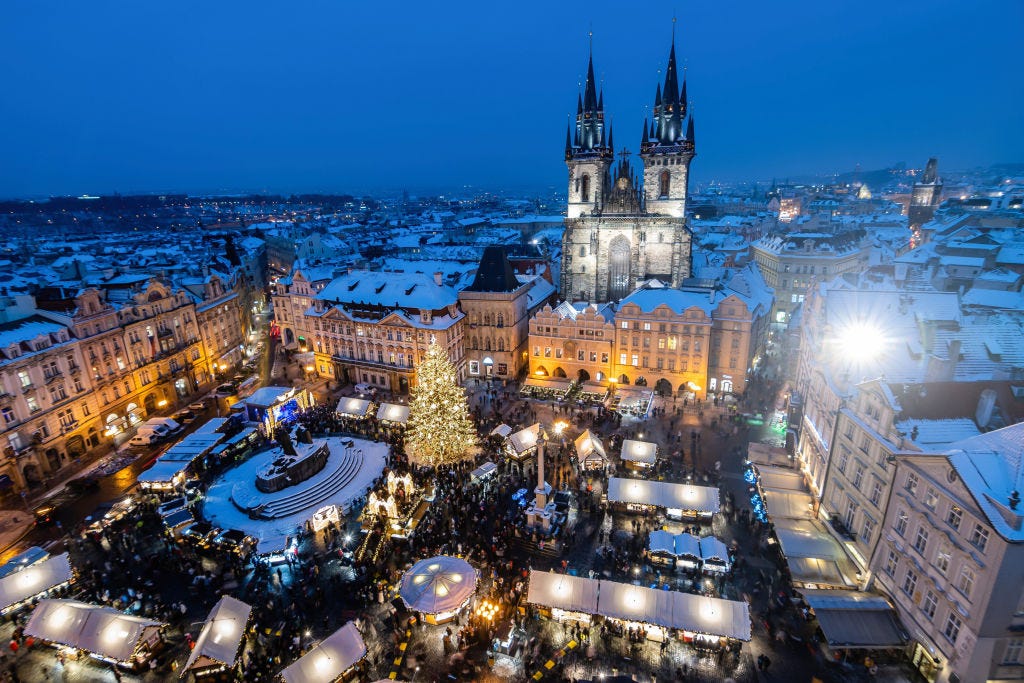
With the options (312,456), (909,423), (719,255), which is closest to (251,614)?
(312,456)

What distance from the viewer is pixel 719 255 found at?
301ft

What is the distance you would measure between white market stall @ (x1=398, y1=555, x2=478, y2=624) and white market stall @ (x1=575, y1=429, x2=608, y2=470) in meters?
14.4

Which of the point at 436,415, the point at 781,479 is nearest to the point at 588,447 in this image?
the point at 436,415

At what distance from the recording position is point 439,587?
2444cm

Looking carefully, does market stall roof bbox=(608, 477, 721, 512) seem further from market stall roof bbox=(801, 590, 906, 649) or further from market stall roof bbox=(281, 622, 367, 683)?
market stall roof bbox=(281, 622, 367, 683)

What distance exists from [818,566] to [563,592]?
13.4 metres

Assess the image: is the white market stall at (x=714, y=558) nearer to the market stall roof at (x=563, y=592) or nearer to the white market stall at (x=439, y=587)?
the market stall roof at (x=563, y=592)

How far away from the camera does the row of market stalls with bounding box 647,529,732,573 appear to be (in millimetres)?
27547

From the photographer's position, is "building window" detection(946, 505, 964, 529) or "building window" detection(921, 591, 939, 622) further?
"building window" detection(921, 591, 939, 622)

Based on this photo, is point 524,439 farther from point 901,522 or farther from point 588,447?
point 901,522

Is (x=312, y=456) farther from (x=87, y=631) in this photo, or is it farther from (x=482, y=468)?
(x=87, y=631)

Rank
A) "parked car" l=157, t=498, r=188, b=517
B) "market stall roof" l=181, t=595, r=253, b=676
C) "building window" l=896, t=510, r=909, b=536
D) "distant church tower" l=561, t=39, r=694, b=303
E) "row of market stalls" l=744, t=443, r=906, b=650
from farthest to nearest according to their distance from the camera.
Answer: "distant church tower" l=561, t=39, r=694, b=303 < "parked car" l=157, t=498, r=188, b=517 < "building window" l=896, t=510, r=909, b=536 < "row of market stalls" l=744, t=443, r=906, b=650 < "market stall roof" l=181, t=595, r=253, b=676

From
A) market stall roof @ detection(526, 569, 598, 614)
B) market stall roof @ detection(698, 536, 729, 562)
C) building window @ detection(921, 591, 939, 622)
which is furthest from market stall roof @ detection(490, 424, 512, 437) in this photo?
building window @ detection(921, 591, 939, 622)

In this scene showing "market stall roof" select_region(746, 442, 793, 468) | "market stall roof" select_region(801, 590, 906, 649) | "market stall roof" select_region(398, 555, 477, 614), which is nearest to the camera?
"market stall roof" select_region(801, 590, 906, 649)
